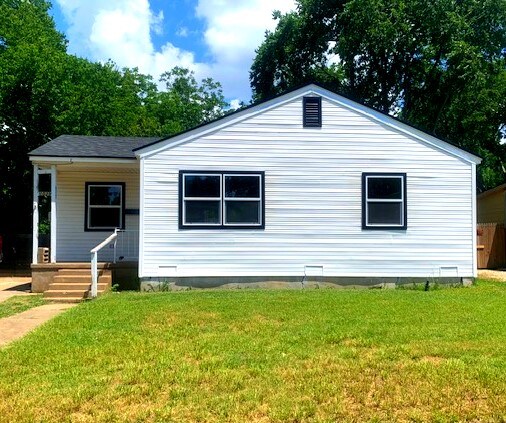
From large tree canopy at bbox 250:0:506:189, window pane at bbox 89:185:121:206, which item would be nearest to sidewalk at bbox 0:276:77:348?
window pane at bbox 89:185:121:206

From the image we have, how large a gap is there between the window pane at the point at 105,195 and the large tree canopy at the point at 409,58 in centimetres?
1629

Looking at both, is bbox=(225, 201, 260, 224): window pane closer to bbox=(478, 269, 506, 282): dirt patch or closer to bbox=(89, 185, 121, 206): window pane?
bbox=(89, 185, 121, 206): window pane

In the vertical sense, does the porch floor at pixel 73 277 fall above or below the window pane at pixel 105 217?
below

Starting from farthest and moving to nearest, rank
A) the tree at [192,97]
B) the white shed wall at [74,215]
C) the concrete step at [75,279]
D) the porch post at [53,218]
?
1. the tree at [192,97]
2. the white shed wall at [74,215]
3. the porch post at [53,218]
4. the concrete step at [75,279]

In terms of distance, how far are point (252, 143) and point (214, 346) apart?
7.22 metres

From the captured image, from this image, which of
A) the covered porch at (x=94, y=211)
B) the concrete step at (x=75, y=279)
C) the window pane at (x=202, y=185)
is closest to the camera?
the concrete step at (x=75, y=279)

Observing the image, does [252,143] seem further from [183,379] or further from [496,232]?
[496,232]

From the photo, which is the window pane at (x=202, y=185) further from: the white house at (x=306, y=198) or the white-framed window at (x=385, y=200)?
the white-framed window at (x=385, y=200)

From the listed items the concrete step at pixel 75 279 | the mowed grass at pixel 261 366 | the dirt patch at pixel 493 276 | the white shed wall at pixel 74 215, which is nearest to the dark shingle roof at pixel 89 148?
the white shed wall at pixel 74 215

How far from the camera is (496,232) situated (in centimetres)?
1939

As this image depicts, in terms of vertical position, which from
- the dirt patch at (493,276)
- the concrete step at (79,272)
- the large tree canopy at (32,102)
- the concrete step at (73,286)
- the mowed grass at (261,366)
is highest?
the large tree canopy at (32,102)

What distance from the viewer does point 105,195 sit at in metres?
15.0

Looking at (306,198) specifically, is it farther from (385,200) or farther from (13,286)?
(13,286)

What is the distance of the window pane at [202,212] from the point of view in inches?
495
